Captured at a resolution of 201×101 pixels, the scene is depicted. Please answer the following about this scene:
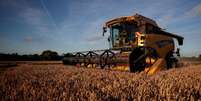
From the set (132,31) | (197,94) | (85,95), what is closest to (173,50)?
(132,31)

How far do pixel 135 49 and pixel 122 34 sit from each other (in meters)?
2.43

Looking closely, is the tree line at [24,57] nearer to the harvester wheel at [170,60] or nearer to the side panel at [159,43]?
the harvester wheel at [170,60]

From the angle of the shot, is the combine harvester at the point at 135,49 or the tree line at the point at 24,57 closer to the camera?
the combine harvester at the point at 135,49

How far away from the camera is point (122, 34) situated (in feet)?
38.5

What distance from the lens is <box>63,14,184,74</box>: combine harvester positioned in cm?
916

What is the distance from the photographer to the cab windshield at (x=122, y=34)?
1127cm

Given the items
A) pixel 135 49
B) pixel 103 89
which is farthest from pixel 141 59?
pixel 103 89

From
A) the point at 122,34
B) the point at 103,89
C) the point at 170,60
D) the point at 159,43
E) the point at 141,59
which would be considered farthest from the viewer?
the point at 170,60

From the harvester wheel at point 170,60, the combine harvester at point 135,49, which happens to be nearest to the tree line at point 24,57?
the combine harvester at point 135,49

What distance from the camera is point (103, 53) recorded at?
36.5ft

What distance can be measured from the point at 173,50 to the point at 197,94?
369 inches

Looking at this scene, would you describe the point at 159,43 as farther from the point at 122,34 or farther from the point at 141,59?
the point at 122,34

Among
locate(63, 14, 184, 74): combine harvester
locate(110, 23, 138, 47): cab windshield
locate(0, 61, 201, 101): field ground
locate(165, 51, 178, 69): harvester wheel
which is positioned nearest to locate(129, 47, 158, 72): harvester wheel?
locate(63, 14, 184, 74): combine harvester

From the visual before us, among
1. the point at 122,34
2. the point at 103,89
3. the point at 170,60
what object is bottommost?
the point at 103,89
